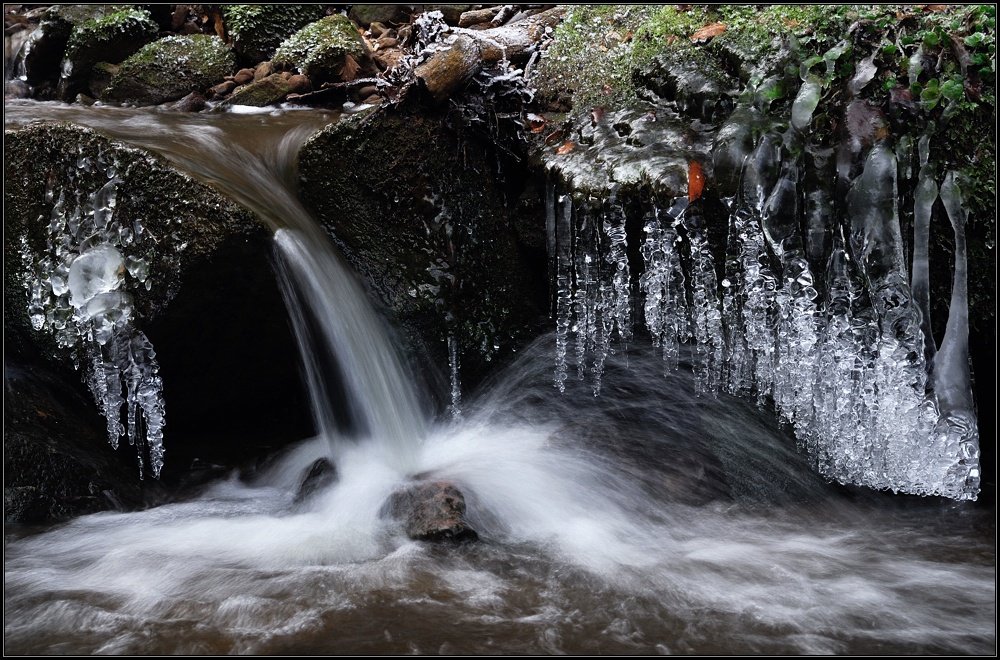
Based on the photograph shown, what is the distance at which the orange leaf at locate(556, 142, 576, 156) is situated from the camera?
12.5ft

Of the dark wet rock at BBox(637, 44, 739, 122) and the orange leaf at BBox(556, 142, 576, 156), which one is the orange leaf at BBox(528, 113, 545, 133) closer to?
the orange leaf at BBox(556, 142, 576, 156)

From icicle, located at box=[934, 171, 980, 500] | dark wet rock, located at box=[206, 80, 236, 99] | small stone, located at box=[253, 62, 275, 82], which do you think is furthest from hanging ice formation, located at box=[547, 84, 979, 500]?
dark wet rock, located at box=[206, 80, 236, 99]

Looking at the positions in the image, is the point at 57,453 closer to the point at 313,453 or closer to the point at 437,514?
the point at 313,453

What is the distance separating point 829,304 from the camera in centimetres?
328

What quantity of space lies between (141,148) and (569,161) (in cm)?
202

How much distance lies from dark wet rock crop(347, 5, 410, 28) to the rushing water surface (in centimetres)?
237

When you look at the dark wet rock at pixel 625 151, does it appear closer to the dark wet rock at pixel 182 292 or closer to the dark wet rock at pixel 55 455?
the dark wet rock at pixel 182 292

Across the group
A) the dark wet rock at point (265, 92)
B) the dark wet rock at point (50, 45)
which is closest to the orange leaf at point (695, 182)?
the dark wet rock at point (265, 92)

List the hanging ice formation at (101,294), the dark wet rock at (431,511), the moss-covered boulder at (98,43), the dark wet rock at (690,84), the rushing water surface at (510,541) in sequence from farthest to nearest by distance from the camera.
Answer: the moss-covered boulder at (98,43), the dark wet rock at (690,84), the hanging ice formation at (101,294), the dark wet rock at (431,511), the rushing water surface at (510,541)

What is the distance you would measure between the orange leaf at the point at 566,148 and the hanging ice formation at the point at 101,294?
2021 mm

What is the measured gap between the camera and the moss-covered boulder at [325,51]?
5.41m

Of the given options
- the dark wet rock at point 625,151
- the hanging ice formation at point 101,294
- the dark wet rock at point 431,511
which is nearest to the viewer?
the dark wet rock at point 431,511

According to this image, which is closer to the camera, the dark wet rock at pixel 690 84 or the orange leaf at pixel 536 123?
the dark wet rock at pixel 690 84

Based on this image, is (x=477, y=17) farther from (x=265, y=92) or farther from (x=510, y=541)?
(x=510, y=541)
